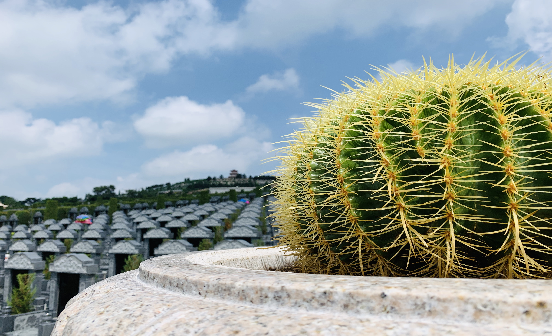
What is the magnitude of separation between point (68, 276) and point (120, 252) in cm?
163

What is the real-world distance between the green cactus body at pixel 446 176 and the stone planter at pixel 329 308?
47 cm

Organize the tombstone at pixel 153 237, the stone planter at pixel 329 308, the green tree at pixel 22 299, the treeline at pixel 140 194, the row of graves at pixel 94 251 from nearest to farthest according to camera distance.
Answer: the stone planter at pixel 329 308 → the row of graves at pixel 94 251 → the green tree at pixel 22 299 → the tombstone at pixel 153 237 → the treeline at pixel 140 194

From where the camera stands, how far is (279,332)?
3.46 ft

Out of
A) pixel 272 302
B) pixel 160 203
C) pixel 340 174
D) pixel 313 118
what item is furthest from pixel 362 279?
pixel 160 203

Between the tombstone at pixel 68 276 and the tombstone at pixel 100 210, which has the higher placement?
the tombstone at pixel 100 210

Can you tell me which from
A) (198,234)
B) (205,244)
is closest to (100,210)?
(198,234)

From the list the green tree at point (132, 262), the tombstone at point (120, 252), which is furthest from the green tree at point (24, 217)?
the green tree at point (132, 262)

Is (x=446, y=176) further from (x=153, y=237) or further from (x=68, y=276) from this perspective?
(x=153, y=237)

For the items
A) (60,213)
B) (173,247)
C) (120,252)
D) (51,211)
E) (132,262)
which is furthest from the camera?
(60,213)

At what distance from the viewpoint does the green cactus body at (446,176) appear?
1639 millimetres

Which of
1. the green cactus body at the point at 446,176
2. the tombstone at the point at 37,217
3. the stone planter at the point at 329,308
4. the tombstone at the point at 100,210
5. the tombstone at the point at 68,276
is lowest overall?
the tombstone at the point at 68,276

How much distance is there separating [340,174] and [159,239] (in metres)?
12.9

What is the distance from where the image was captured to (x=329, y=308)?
122cm

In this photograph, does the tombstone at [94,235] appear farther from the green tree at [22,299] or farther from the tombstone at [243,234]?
the tombstone at [243,234]
